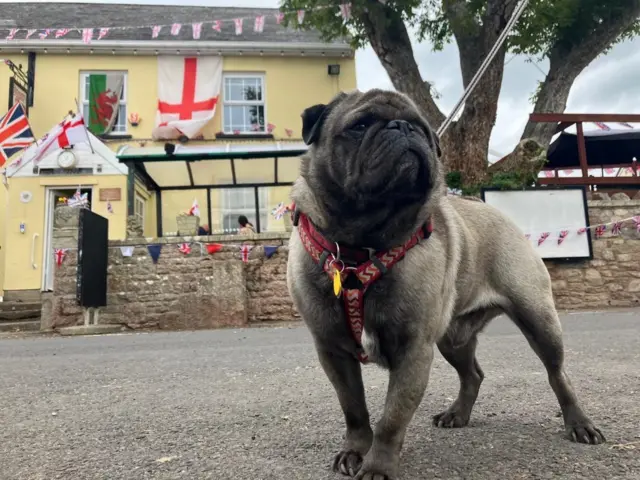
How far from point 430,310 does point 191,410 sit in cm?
186

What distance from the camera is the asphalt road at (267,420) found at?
7.07 ft

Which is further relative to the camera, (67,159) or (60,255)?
(67,159)

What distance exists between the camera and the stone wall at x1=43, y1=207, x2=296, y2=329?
34.1 feet

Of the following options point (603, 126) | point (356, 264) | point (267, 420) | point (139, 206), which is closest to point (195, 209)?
point (139, 206)

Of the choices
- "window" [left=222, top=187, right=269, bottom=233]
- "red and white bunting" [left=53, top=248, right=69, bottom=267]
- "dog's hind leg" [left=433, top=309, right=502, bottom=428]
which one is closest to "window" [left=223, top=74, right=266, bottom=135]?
"window" [left=222, top=187, right=269, bottom=233]

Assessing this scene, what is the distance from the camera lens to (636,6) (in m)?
12.2

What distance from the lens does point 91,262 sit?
397 inches

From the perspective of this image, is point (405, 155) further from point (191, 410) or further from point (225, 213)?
point (225, 213)

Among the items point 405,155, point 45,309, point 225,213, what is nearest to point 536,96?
point 225,213

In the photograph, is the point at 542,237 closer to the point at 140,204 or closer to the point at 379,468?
the point at 140,204

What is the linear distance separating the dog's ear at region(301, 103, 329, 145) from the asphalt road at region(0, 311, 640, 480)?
56.2 inches

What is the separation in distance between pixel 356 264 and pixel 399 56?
38.5 ft

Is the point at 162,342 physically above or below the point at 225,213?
below

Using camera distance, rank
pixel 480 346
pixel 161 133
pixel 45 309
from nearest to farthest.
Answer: pixel 480 346, pixel 45 309, pixel 161 133
